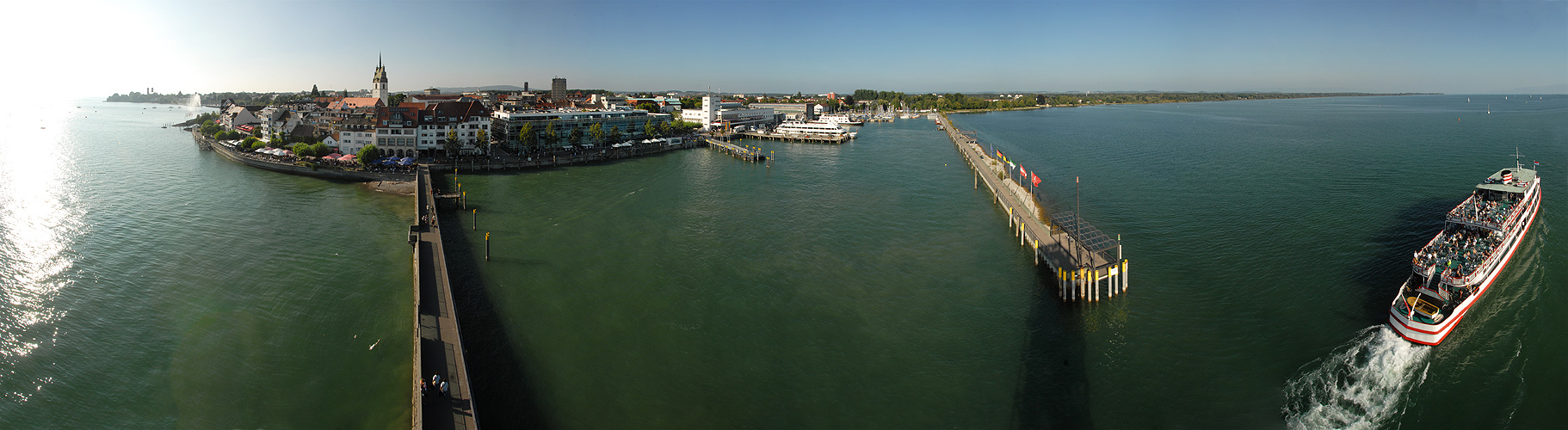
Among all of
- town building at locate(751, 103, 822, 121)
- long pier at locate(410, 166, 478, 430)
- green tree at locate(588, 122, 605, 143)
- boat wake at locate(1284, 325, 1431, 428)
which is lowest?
boat wake at locate(1284, 325, 1431, 428)

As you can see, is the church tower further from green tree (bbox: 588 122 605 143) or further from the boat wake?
the boat wake

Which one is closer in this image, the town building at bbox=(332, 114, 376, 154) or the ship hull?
the ship hull

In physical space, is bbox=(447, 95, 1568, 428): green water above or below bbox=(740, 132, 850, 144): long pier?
below

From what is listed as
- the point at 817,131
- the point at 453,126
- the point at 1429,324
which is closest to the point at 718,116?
the point at 817,131

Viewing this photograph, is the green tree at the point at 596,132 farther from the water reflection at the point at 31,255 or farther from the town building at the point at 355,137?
the water reflection at the point at 31,255

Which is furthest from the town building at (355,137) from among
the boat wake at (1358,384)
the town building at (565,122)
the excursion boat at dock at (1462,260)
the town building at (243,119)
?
the excursion boat at dock at (1462,260)

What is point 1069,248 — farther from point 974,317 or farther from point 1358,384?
point 1358,384

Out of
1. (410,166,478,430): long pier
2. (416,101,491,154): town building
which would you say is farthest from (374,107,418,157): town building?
(410,166,478,430): long pier
